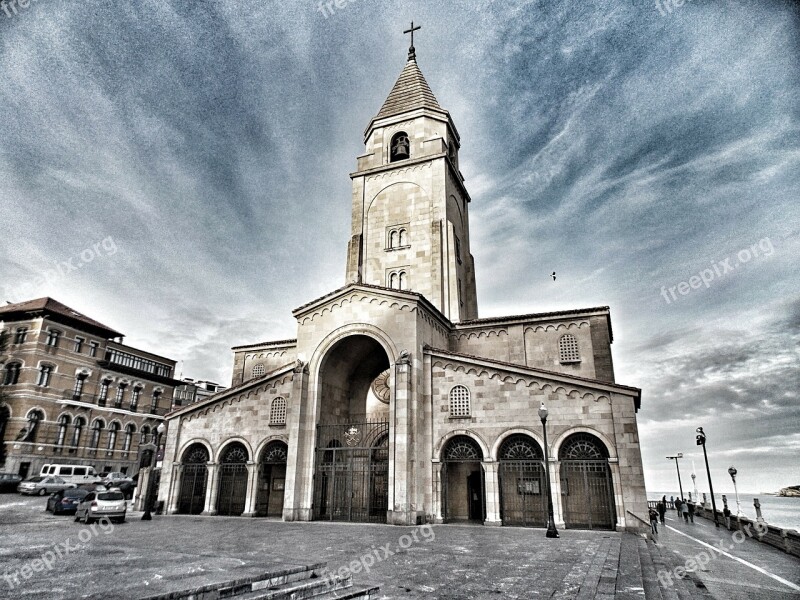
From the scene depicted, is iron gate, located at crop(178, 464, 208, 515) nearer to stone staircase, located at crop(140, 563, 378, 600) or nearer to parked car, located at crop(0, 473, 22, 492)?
parked car, located at crop(0, 473, 22, 492)

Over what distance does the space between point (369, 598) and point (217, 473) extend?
19860mm

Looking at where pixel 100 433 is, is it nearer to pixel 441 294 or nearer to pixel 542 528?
pixel 441 294

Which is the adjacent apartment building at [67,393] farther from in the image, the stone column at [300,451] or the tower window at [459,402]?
the tower window at [459,402]

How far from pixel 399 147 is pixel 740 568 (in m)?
30.1

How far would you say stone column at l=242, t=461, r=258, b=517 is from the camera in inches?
938

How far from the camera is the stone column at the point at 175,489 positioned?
994 inches

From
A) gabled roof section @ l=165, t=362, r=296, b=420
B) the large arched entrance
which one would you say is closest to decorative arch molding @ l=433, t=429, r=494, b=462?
the large arched entrance

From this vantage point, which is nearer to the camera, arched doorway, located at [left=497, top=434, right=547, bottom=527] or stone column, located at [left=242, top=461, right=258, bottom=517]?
arched doorway, located at [left=497, top=434, right=547, bottom=527]

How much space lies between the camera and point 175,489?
2573 centimetres

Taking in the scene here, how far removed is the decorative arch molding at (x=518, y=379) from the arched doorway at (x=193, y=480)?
13739mm

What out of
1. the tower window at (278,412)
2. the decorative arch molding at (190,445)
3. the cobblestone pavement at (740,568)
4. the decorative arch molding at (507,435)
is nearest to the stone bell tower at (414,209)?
the tower window at (278,412)

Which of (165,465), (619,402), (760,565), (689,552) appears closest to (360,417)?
(165,465)

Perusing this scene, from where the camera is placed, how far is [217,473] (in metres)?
25.2

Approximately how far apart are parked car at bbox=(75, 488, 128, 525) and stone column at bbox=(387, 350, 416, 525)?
10.9 meters
